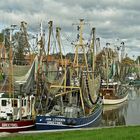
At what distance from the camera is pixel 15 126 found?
36.0 metres

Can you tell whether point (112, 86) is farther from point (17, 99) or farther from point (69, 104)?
point (17, 99)

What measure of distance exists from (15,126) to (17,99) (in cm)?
279

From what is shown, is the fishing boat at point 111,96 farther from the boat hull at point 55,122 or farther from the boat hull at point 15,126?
the boat hull at point 15,126

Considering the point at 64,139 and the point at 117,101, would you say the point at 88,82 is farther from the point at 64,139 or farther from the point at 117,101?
the point at 117,101

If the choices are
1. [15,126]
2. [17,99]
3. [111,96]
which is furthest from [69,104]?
[111,96]

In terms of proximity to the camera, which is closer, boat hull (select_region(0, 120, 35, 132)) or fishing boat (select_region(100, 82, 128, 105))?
boat hull (select_region(0, 120, 35, 132))

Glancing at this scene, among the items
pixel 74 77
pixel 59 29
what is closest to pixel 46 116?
pixel 59 29

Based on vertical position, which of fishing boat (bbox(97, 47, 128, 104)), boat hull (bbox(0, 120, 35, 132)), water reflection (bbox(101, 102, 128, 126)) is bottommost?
water reflection (bbox(101, 102, 128, 126))

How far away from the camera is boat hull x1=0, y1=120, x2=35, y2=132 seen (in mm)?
35281

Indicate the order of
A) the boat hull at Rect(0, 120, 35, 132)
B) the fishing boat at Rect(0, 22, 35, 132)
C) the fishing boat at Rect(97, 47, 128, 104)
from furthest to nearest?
the fishing boat at Rect(97, 47, 128, 104) < the fishing boat at Rect(0, 22, 35, 132) < the boat hull at Rect(0, 120, 35, 132)

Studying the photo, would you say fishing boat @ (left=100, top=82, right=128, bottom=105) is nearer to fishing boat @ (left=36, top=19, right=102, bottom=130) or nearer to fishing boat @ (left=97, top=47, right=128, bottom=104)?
fishing boat @ (left=97, top=47, right=128, bottom=104)

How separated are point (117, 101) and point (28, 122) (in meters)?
48.3

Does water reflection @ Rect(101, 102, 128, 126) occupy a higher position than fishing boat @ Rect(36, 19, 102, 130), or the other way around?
fishing boat @ Rect(36, 19, 102, 130)

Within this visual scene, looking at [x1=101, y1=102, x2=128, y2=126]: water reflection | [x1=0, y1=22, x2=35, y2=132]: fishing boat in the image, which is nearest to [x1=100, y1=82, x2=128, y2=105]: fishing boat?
[x1=101, y1=102, x2=128, y2=126]: water reflection
